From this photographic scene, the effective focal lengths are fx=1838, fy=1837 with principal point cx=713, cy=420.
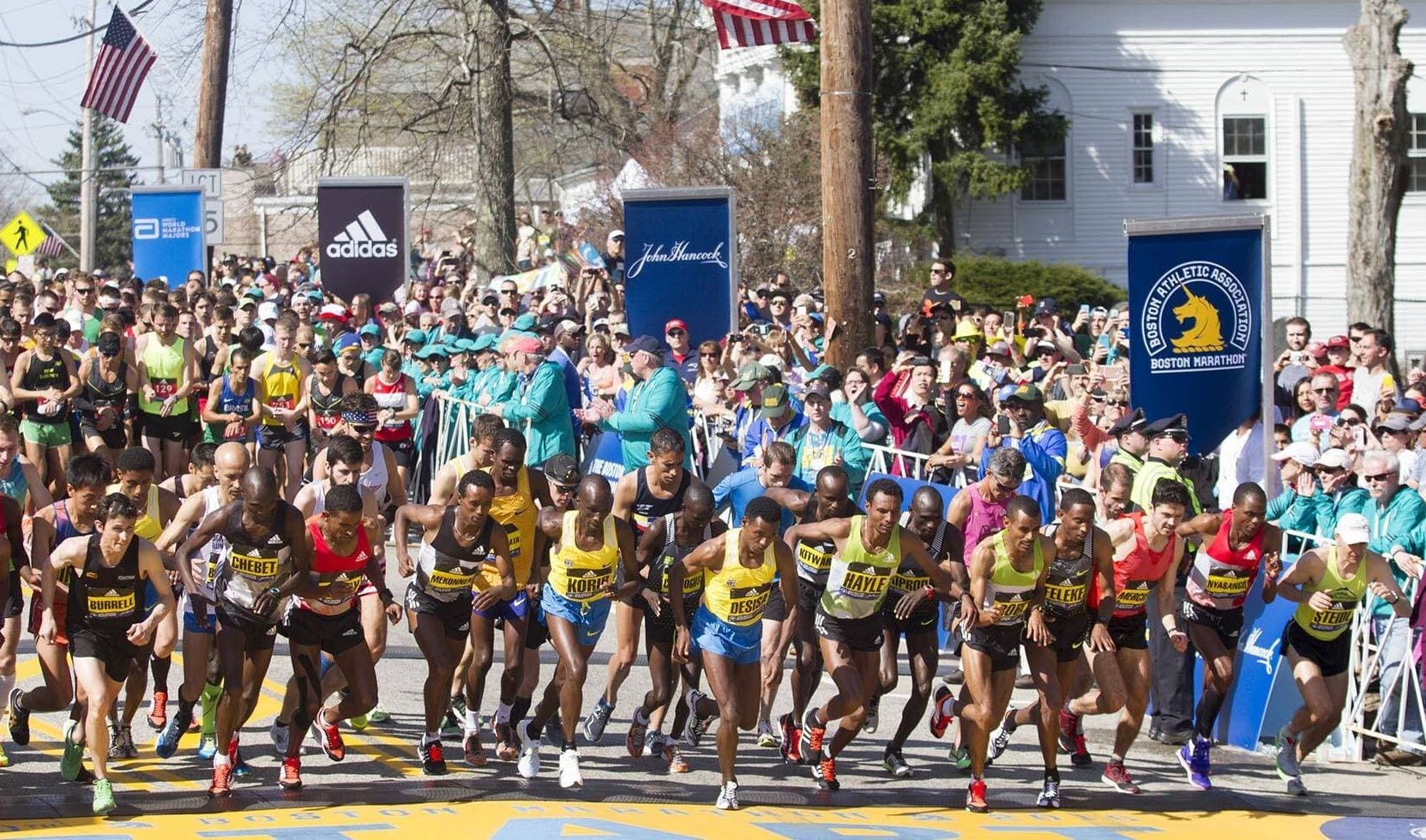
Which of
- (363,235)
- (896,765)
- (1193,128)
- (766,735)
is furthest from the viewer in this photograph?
(1193,128)

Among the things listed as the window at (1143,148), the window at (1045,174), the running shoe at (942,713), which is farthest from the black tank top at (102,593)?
the window at (1143,148)

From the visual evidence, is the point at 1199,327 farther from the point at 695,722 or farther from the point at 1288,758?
the point at 695,722

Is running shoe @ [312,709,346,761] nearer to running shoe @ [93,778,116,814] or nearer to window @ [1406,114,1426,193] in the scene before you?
running shoe @ [93,778,116,814]

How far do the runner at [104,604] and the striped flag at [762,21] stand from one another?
26.9 ft

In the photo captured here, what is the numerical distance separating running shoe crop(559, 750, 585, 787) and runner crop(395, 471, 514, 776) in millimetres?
663

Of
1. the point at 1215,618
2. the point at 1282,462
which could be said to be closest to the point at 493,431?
the point at 1215,618

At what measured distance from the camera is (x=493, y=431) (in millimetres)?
10078

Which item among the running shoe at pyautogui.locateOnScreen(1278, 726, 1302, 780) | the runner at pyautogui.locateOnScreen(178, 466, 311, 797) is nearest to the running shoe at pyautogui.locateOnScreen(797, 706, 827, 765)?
the running shoe at pyautogui.locateOnScreen(1278, 726, 1302, 780)

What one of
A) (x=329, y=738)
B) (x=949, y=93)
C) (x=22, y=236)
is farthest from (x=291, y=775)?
(x=949, y=93)

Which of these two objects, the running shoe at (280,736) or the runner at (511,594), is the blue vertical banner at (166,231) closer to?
the runner at (511,594)

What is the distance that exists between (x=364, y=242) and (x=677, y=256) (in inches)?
171

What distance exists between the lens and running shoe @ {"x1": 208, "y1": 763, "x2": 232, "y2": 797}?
8961mm

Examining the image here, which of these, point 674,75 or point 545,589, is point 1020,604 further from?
point 674,75

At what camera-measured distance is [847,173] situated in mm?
13664
